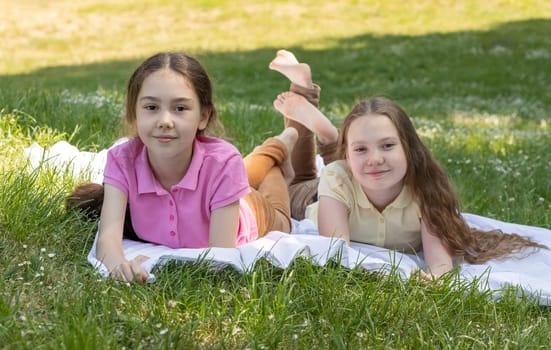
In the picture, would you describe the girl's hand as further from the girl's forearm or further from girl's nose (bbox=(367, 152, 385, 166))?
girl's nose (bbox=(367, 152, 385, 166))

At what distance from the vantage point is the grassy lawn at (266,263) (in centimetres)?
289

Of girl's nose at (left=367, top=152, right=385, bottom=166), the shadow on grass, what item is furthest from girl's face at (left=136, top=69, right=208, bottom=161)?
the shadow on grass

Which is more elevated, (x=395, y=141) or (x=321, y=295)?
(x=395, y=141)

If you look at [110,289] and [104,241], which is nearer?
[110,289]

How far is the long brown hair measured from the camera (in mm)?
4102

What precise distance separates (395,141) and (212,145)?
926 mm

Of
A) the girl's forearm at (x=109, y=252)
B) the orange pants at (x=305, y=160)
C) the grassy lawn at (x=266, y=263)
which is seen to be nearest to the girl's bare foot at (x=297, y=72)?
the orange pants at (x=305, y=160)

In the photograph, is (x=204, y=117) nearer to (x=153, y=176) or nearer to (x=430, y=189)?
(x=153, y=176)

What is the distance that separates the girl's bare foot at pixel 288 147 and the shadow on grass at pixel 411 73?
17.7 ft

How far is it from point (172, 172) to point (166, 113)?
1.14ft

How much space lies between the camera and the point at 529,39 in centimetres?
1705

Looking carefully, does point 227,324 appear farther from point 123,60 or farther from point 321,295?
point 123,60

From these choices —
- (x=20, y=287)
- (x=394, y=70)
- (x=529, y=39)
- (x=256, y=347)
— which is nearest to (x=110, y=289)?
A: (x=20, y=287)

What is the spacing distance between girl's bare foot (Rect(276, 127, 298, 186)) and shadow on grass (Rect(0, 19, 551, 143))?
17.7 ft
